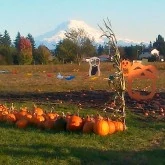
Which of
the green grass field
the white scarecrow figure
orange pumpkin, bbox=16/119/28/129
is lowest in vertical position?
the green grass field

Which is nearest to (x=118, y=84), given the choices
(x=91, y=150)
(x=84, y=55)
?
(x=91, y=150)

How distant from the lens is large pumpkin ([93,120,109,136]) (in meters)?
9.23

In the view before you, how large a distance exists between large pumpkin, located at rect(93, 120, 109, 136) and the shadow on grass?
125 cm

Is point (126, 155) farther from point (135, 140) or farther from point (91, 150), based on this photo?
point (135, 140)

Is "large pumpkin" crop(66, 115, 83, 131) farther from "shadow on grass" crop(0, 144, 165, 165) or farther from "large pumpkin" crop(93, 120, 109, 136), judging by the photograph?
"shadow on grass" crop(0, 144, 165, 165)

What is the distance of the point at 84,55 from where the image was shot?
232 feet

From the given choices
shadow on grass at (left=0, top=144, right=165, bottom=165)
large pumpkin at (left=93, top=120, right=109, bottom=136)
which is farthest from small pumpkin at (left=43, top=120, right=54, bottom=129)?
shadow on grass at (left=0, top=144, right=165, bottom=165)

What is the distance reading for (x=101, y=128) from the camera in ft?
30.3

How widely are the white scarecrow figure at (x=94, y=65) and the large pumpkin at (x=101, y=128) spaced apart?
23.4 metres

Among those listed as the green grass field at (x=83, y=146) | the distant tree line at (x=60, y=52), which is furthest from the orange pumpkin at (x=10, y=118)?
the distant tree line at (x=60, y=52)

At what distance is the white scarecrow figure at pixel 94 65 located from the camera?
3306cm

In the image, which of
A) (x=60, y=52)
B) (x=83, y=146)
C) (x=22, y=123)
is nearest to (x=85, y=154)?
(x=83, y=146)

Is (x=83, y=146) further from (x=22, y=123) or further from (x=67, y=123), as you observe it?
(x=22, y=123)

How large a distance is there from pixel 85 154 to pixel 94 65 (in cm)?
2619
